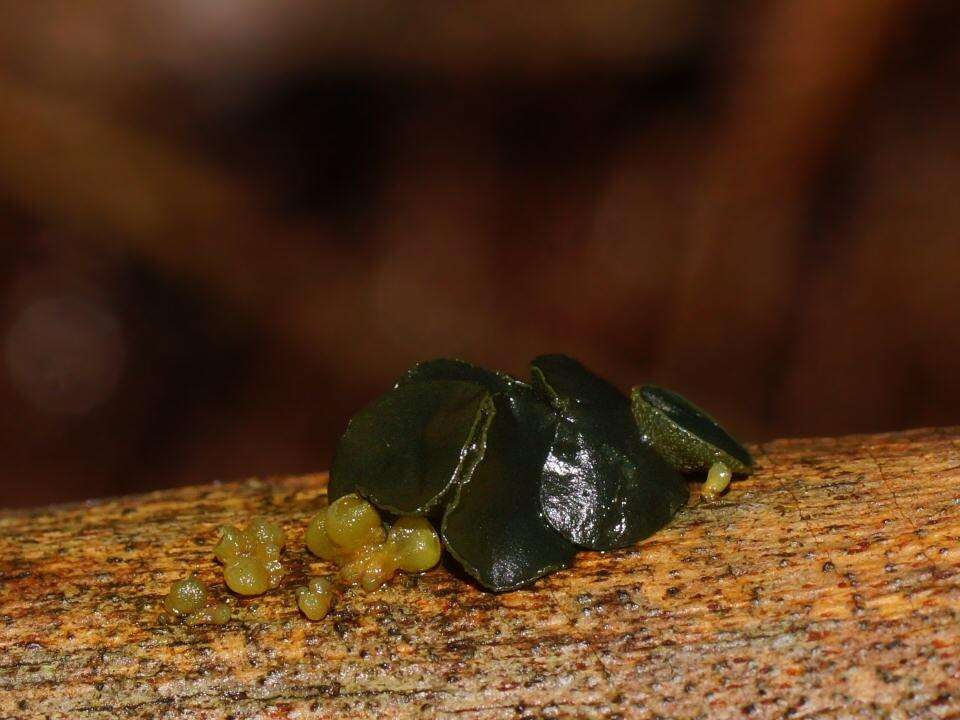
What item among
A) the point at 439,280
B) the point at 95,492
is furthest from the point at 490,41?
the point at 95,492

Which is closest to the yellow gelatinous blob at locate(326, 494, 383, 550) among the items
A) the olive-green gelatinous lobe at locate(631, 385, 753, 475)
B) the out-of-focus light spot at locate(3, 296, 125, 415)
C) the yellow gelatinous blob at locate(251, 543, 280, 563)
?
the yellow gelatinous blob at locate(251, 543, 280, 563)

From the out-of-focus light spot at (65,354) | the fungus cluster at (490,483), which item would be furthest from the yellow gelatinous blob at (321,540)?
the out-of-focus light spot at (65,354)

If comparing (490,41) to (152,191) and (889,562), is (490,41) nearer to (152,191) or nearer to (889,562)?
(152,191)

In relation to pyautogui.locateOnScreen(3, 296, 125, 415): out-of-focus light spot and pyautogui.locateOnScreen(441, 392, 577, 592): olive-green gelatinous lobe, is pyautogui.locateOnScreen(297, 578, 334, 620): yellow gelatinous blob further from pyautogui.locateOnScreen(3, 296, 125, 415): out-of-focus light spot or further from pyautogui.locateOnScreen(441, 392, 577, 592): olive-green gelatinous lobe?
pyautogui.locateOnScreen(3, 296, 125, 415): out-of-focus light spot

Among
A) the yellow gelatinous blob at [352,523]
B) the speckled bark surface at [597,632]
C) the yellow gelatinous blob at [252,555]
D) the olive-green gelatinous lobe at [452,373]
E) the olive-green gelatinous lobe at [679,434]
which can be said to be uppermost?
the olive-green gelatinous lobe at [452,373]

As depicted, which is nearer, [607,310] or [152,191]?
[152,191]

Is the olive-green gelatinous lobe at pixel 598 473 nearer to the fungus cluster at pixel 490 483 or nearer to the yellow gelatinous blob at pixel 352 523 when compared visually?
the fungus cluster at pixel 490 483
